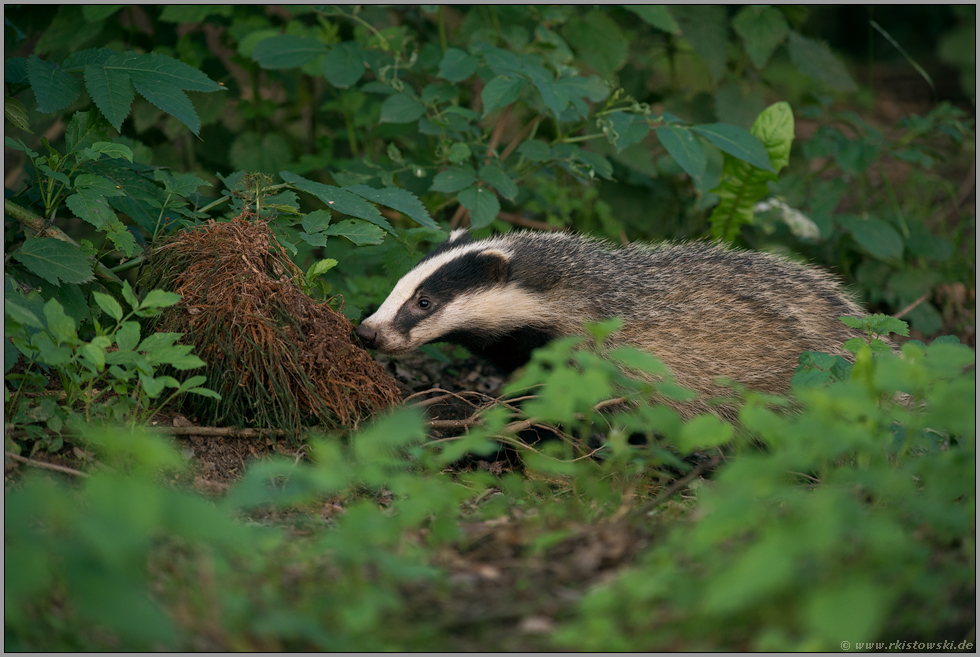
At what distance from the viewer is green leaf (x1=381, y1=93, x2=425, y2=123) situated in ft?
16.6

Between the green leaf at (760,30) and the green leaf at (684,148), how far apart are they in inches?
74.8

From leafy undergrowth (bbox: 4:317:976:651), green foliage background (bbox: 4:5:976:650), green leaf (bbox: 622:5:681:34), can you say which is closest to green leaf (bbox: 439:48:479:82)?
green foliage background (bbox: 4:5:976:650)

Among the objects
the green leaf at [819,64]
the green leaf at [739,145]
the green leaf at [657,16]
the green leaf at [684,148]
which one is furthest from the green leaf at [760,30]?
the green leaf at [684,148]

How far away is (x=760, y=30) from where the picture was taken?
6473 mm

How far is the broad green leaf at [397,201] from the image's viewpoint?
4.04 m

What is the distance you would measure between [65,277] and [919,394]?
3215mm

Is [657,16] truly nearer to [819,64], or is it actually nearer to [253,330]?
[819,64]

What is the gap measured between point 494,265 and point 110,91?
2040mm

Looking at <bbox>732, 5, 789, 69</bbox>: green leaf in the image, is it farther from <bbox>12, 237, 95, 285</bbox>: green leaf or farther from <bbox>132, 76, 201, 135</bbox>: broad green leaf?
<bbox>12, 237, 95, 285</bbox>: green leaf

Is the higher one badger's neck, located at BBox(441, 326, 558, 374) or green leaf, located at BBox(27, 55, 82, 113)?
green leaf, located at BBox(27, 55, 82, 113)

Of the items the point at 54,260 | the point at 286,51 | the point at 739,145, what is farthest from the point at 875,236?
the point at 54,260

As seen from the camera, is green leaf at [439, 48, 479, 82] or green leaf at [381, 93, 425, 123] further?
green leaf at [381, 93, 425, 123]

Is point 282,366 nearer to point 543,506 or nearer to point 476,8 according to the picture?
point 543,506

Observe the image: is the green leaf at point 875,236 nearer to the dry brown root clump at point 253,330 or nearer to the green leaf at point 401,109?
the green leaf at point 401,109
